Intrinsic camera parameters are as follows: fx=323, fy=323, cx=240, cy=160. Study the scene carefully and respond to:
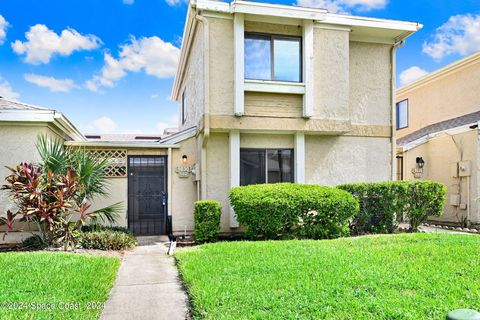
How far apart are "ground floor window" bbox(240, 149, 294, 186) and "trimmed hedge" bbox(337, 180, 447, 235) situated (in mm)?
1958

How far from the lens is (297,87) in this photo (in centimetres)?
999

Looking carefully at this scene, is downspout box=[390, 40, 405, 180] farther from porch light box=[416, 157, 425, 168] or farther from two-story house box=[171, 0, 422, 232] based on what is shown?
porch light box=[416, 157, 425, 168]

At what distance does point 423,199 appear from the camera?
32.3 ft

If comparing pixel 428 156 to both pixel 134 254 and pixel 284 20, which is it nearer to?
pixel 284 20

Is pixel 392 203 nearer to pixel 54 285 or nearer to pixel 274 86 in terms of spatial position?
pixel 274 86

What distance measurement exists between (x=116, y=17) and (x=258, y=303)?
14696 millimetres

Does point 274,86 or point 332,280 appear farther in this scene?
point 274,86

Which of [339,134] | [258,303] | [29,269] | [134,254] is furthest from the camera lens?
[339,134]

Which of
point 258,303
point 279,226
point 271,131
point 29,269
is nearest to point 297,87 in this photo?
point 271,131

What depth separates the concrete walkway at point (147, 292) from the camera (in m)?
4.23

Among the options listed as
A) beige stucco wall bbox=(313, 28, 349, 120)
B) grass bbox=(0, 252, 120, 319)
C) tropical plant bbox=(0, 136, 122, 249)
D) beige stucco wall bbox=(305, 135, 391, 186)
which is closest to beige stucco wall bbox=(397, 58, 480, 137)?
beige stucco wall bbox=(305, 135, 391, 186)

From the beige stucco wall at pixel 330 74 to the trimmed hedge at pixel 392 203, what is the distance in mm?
2463

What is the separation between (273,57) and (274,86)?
0.94 metres

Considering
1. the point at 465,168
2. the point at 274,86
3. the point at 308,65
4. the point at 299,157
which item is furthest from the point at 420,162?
the point at 274,86
